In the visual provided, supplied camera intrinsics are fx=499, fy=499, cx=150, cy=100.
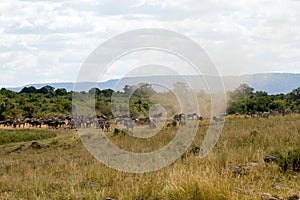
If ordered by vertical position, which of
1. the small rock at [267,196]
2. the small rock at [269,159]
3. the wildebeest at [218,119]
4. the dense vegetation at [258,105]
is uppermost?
the dense vegetation at [258,105]

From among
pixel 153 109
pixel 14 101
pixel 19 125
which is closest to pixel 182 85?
pixel 153 109

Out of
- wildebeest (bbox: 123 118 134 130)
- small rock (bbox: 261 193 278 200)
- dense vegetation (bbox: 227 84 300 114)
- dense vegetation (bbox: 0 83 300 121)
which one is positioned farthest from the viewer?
dense vegetation (bbox: 227 84 300 114)

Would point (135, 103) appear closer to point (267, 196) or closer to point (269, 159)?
point (269, 159)

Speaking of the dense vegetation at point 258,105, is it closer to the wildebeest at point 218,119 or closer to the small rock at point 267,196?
the wildebeest at point 218,119

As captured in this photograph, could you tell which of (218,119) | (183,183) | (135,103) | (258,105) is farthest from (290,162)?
(258,105)

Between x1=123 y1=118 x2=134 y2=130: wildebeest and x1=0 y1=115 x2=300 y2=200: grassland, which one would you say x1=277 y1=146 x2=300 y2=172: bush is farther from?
x1=123 y1=118 x2=134 y2=130: wildebeest

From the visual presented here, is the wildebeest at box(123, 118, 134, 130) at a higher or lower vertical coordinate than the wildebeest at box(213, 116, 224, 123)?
lower

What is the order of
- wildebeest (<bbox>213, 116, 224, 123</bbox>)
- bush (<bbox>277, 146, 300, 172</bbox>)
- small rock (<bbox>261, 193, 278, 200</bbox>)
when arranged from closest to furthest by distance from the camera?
small rock (<bbox>261, 193, 278, 200</bbox>) → bush (<bbox>277, 146, 300, 172</bbox>) → wildebeest (<bbox>213, 116, 224, 123</bbox>)

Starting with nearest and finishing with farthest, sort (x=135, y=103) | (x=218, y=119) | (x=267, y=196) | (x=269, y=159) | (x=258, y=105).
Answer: (x=267, y=196) < (x=269, y=159) < (x=218, y=119) < (x=135, y=103) < (x=258, y=105)

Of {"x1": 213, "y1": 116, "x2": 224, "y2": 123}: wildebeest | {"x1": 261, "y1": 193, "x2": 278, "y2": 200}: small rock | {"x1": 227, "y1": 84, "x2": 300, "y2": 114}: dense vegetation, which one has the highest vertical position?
{"x1": 227, "y1": 84, "x2": 300, "y2": 114}: dense vegetation

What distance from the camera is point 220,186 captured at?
6250 mm

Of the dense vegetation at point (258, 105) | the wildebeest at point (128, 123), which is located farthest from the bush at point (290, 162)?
the dense vegetation at point (258, 105)

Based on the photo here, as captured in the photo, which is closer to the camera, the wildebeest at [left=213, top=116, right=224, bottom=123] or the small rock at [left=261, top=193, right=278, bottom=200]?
the small rock at [left=261, top=193, right=278, bottom=200]

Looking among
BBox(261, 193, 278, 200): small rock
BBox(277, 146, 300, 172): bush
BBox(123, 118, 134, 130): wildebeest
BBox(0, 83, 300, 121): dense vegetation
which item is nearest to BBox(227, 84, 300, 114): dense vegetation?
BBox(0, 83, 300, 121): dense vegetation
